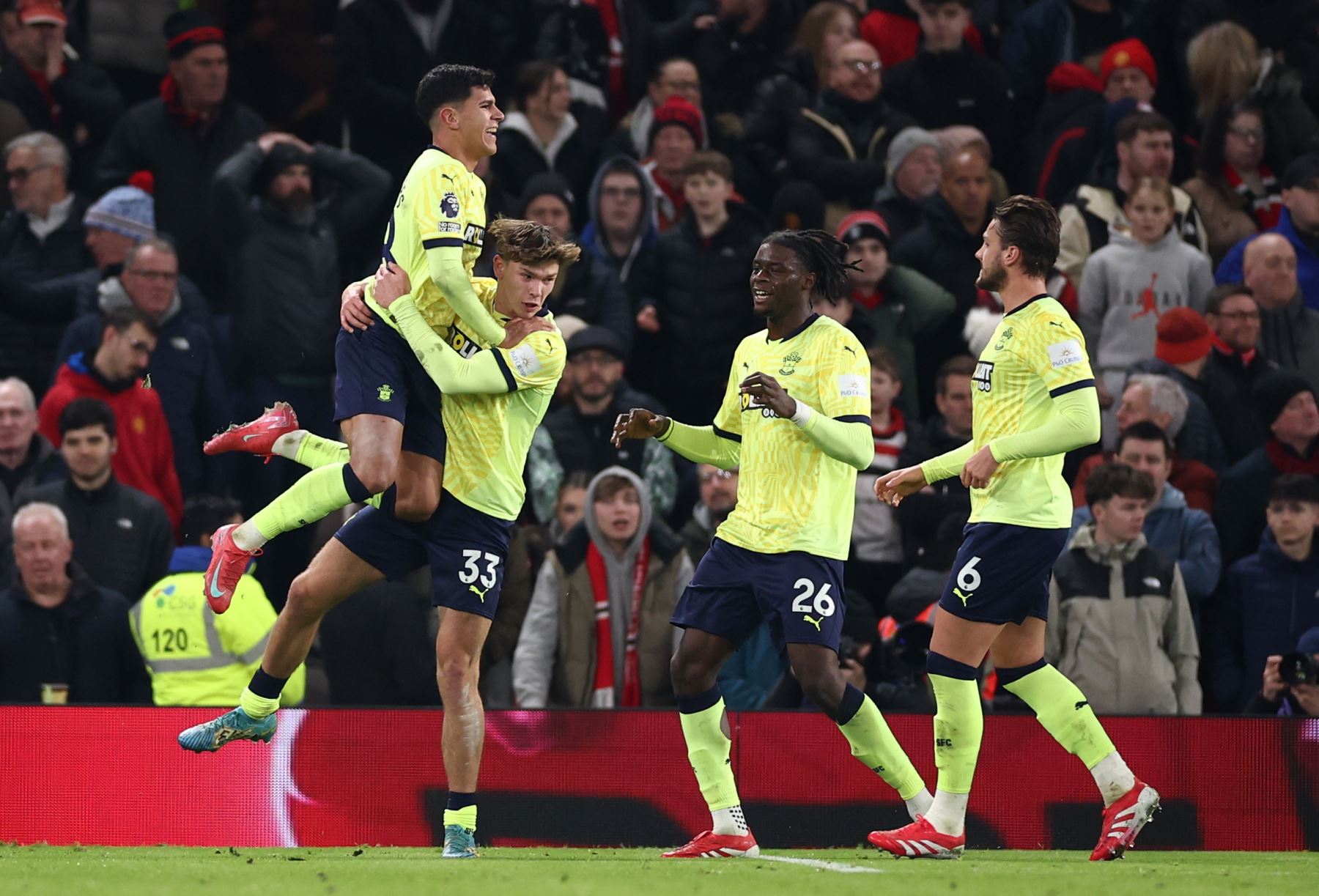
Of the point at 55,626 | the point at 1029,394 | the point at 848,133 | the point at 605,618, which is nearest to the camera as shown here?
the point at 1029,394

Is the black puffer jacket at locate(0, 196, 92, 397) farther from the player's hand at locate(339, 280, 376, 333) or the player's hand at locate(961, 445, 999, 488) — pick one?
the player's hand at locate(961, 445, 999, 488)

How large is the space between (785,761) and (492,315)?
2.81 m

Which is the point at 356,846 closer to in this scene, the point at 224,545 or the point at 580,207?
the point at 224,545

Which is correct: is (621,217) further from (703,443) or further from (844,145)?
(703,443)

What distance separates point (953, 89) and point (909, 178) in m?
1.21

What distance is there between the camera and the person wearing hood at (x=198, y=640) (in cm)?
1009

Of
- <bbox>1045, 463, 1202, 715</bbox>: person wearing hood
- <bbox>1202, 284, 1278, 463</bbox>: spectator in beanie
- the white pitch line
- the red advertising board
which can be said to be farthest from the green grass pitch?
<bbox>1202, 284, 1278, 463</bbox>: spectator in beanie

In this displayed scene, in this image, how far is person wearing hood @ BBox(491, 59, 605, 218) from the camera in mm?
13562

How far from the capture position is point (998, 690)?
10.7m

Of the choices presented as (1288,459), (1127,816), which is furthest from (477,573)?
(1288,459)

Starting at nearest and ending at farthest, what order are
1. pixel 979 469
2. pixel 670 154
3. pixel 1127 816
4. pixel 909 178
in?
pixel 979 469
pixel 1127 816
pixel 670 154
pixel 909 178

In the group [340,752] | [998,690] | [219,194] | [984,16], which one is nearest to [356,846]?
[340,752]

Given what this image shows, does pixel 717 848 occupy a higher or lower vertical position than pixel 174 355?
lower

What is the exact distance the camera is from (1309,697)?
10062mm
